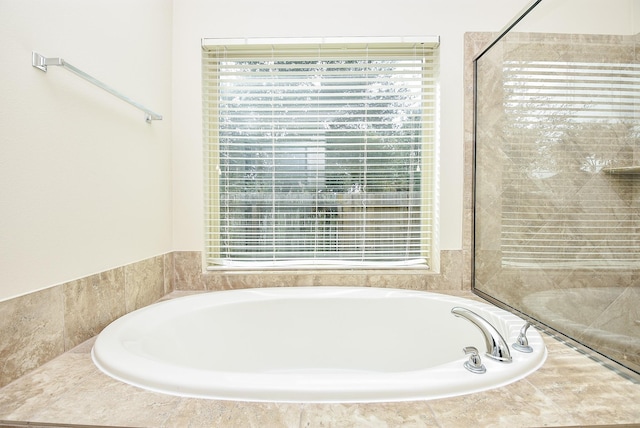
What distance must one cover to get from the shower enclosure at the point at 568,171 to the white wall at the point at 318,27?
19cm

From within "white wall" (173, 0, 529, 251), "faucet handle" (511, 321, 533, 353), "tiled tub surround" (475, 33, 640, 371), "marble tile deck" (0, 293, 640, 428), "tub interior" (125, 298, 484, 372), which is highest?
"white wall" (173, 0, 529, 251)

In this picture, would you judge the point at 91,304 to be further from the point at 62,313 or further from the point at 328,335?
the point at 328,335

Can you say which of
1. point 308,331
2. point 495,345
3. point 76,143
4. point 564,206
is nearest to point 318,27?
point 76,143

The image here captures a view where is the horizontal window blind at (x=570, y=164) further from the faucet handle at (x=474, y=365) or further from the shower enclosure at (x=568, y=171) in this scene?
the faucet handle at (x=474, y=365)

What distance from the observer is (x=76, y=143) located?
1.11 metres

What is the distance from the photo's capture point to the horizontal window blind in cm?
106

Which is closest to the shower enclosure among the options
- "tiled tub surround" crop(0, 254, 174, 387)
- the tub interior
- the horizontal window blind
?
the horizontal window blind

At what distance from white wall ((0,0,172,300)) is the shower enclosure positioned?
1.66 m

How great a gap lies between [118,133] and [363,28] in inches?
52.5

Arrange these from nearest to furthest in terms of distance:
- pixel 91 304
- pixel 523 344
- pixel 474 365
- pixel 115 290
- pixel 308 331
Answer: pixel 474 365, pixel 523 344, pixel 91 304, pixel 115 290, pixel 308 331

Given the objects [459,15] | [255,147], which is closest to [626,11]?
[459,15]

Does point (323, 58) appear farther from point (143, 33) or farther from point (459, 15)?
point (143, 33)

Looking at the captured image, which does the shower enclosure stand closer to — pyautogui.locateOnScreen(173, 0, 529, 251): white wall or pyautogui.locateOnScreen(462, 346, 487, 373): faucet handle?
pyautogui.locateOnScreen(173, 0, 529, 251): white wall

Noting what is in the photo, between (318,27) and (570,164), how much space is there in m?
1.38
